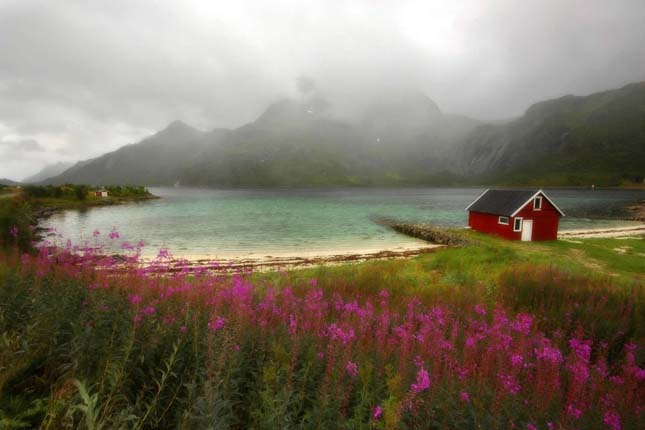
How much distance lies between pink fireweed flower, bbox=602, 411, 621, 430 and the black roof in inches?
1378

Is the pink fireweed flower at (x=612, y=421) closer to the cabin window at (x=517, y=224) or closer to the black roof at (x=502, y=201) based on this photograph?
the black roof at (x=502, y=201)

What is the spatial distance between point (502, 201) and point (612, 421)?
129 feet

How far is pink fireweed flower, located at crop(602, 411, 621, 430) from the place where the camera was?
10.6 ft

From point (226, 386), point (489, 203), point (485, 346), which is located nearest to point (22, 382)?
point (226, 386)

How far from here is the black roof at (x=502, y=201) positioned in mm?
34688

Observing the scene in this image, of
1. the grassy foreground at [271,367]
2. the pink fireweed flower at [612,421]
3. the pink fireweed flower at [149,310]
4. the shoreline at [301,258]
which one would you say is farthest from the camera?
the shoreline at [301,258]

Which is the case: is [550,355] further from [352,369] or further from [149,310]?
[149,310]

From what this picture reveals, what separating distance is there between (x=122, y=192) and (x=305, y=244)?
125369 mm

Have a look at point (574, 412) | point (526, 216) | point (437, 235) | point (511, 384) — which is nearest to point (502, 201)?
point (526, 216)

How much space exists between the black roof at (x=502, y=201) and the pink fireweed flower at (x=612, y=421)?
35007mm

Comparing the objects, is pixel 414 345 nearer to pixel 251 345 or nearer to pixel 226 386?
pixel 251 345

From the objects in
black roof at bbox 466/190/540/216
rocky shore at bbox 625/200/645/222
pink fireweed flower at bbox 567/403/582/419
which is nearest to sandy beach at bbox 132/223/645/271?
black roof at bbox 466/190/540/216

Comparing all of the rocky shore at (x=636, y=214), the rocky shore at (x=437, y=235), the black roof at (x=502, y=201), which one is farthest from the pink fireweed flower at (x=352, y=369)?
the rocky shore at (x=636, y=214)

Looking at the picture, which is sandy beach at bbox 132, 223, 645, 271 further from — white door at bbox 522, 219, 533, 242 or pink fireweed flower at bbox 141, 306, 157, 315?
pink fireweed flower at bbox 141, 306, 157, 315
